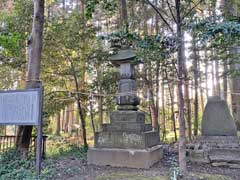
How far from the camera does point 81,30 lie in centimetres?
770

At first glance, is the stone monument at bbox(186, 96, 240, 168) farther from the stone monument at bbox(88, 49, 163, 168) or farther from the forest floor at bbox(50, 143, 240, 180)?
the stone monument at bbox(88, 49, 163, 168)

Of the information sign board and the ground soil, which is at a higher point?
the information sign board

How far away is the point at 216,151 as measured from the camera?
5.36 m

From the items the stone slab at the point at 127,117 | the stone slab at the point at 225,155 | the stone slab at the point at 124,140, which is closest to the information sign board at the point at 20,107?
the stone slab at the point at 124,140

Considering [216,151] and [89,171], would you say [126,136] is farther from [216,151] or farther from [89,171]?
[216,151]

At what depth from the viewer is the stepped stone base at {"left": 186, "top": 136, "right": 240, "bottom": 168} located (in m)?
4.95

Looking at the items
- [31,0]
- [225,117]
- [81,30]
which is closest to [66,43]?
[81,30]

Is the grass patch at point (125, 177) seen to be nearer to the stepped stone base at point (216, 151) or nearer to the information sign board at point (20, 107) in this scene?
the stepped stone base at point (216, 151)

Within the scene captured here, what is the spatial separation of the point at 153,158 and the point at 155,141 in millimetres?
678

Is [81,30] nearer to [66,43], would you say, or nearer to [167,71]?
[66,43]

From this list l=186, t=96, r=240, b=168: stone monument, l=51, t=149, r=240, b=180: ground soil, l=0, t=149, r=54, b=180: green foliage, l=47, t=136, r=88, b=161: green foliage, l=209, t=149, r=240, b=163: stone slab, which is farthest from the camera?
l=47, t=136, r=88, b=161: green foliage

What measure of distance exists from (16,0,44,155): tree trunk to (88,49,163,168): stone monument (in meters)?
1.59

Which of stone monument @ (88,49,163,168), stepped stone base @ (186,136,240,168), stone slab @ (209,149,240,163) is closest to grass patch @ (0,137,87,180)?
stone monument @ (88,49,163,168)

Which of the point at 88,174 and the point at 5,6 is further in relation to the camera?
the point at 5,6
